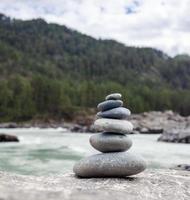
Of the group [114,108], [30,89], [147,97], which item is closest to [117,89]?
[147,97]

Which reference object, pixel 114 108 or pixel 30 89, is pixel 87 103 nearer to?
pixel 30 89

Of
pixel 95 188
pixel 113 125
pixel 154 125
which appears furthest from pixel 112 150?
pixel 154 125

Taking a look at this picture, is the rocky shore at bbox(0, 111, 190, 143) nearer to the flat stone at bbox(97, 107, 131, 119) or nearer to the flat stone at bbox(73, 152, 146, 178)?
the flat stone at bbox(97, 107, 131, 119)

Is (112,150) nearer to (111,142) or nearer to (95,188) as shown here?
(111,142)

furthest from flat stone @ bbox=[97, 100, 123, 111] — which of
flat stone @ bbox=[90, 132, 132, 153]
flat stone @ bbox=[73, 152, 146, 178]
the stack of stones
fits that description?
flat stone @ bbox=[73, 152, 146, 178]

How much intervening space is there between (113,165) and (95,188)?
168cm

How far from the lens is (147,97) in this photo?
533 feet

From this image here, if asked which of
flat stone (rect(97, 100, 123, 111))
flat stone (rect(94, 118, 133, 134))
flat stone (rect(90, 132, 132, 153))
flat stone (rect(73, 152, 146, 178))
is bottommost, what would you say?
flat stone (rect(73, 152, 146, 178))

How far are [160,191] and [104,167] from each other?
1680 mm

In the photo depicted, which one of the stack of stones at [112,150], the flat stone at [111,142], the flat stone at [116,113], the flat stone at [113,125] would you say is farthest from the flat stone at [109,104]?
the flat stone at [111,142]

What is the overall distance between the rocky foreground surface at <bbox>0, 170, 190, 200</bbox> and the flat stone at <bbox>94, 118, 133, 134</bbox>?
1317 mm

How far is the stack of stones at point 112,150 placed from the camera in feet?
43.0

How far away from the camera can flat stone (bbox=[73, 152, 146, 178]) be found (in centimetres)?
1307

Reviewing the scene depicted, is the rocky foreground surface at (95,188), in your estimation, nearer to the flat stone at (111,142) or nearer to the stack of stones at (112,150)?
the stack of stones at (112,150)
